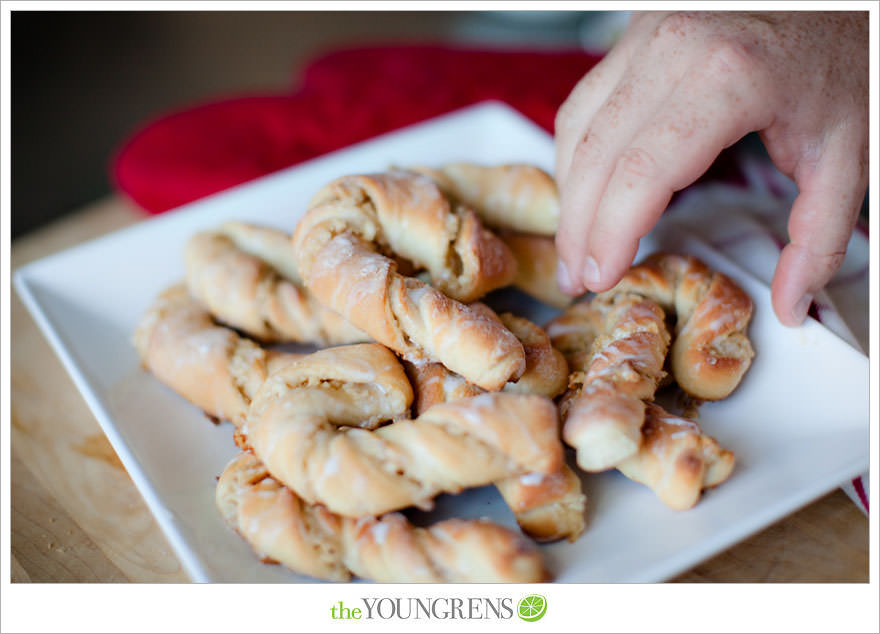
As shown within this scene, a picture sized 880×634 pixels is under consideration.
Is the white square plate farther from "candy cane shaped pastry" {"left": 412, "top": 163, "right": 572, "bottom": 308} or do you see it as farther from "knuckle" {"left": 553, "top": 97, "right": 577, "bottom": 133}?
"knuckle" {"left": 553, "top": 97, "right": 577, "bottom": 133}

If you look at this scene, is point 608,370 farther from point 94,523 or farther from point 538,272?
point 94,523

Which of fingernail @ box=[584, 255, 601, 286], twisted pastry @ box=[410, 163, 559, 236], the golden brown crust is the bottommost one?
the golden brown crust

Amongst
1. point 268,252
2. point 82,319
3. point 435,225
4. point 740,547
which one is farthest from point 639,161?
point 82,319

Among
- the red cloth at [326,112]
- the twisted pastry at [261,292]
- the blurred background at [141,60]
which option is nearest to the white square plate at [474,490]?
the twisted pastry at [261,292]

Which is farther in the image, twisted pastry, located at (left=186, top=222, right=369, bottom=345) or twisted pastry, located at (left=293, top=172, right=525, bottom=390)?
twisted pastry, located at (left=186, top=222, right=369, bottom=345)

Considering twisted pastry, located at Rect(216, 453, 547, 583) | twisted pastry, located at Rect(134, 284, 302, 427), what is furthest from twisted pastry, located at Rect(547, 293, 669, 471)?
twisted pastry, located at Rect(134, 284, 302, 427)

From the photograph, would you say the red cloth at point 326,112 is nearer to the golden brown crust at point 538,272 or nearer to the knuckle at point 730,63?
the golden brown crust at point 538,272
